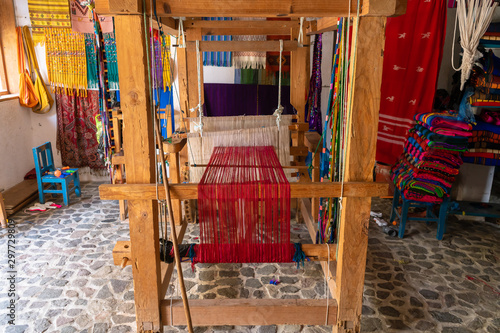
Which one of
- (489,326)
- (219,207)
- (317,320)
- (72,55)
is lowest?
(489,326)

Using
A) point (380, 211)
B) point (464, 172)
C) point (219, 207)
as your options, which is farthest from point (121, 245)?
point (464, 172)

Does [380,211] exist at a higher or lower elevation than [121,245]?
lower

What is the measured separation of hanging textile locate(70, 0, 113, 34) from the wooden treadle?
2.19m

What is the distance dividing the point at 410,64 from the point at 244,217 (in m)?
3.26

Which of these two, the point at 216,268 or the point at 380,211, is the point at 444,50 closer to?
the point at 380,211

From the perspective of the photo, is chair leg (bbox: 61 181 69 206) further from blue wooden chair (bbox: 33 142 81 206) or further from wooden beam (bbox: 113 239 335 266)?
wooden beam (bbox: 113 239 335 266)

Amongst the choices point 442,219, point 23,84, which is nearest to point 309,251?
point 442,219

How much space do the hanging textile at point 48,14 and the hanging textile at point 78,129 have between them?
942mm

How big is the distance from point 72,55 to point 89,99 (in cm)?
64

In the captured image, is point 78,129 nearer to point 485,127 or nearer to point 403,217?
point 403,217

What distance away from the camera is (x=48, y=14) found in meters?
4.88

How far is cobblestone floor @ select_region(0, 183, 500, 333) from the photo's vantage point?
8.08 feet

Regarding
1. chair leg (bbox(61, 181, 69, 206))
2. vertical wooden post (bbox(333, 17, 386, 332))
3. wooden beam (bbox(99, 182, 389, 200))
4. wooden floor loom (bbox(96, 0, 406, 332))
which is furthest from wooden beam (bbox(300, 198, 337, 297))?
Result: chair leg (bbox(61, 181, 69, 206))

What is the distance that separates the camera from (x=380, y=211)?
4.44 metres
